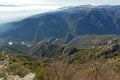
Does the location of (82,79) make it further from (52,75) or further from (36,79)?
(36,79)

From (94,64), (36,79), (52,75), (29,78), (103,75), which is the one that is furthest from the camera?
(103,75)

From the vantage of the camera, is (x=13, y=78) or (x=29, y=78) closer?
(x=29, y=78)

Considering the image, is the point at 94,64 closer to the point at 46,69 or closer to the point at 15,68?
the point at 46,69

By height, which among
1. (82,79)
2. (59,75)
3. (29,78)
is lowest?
(82,79)

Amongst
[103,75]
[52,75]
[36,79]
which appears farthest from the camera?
[103,75]

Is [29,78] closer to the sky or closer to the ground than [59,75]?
closer to the sky

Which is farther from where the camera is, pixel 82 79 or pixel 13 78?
pixel 82 79

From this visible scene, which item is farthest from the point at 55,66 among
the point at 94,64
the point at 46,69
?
the point at 94,64

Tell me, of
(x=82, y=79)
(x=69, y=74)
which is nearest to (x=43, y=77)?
(x=69, y=74)

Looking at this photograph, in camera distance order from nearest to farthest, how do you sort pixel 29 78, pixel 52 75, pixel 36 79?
pixel 29 78 < pixel 36 79 < pixel 52 75
